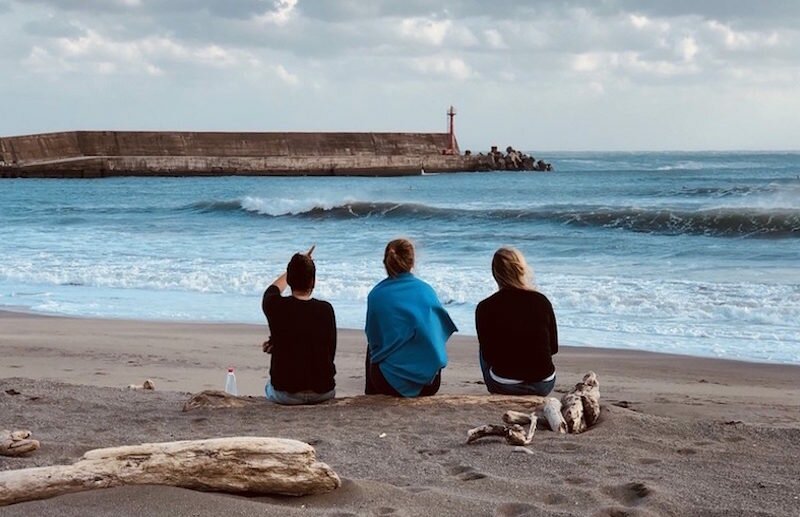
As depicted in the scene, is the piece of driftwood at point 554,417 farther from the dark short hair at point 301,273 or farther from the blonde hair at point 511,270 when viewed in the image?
the dark short hair at point 301,273

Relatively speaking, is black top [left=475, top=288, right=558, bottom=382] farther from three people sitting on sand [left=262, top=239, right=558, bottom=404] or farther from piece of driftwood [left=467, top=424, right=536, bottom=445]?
piece of driftwood [left=467, top=424, right=536, bottom=445]

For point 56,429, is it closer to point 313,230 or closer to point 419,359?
point 419,359

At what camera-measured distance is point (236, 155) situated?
61750 mm

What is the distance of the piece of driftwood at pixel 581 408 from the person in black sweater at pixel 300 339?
4.15ft

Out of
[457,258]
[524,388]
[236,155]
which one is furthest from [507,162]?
[524,388]

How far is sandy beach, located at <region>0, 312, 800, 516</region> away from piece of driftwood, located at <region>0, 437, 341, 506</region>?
0.18 ft

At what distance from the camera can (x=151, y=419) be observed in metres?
5.03

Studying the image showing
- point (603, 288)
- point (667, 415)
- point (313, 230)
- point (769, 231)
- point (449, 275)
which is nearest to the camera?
point (667, 415)

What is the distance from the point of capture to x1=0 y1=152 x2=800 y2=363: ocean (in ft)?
31.8

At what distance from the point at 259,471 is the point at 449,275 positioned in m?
9.53

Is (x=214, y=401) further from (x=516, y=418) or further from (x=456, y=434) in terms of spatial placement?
(x=516, y=418)

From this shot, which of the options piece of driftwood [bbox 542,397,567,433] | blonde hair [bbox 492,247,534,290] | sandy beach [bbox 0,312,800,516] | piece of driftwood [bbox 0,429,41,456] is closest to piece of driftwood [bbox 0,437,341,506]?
sandy beach [bbox 0,312,800,516]

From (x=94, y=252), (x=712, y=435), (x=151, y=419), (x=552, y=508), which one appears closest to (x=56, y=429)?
(x=151, y=419)

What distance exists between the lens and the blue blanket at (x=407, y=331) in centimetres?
525
